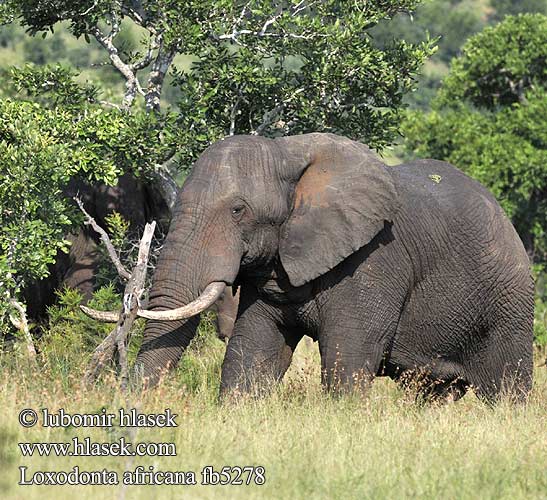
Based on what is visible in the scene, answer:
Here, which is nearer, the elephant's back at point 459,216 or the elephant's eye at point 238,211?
the elephant's eye at point 238,211

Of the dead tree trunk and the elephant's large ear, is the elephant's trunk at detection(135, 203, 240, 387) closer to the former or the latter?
the dead tree trunk

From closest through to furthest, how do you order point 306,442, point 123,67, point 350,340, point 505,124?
point 306,442
point 350,340
point 123,67
point 505,124

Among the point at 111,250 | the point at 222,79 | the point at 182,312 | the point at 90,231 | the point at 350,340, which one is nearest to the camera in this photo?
the point at 182,312

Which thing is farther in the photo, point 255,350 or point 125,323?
point 255,350

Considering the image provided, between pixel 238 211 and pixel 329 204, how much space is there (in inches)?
35.0

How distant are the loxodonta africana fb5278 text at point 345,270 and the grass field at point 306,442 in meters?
0.44

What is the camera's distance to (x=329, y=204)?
9766 mm

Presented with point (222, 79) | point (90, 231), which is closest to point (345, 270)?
point (222, 79)

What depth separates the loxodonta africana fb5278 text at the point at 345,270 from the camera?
9094mm

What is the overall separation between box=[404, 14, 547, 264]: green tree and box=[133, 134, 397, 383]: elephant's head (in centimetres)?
1044

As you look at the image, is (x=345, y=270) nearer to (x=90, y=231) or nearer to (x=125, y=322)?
(x=125, y=322)

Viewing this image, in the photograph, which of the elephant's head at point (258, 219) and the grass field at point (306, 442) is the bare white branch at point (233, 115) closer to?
the elephant's head at point (258, 219)

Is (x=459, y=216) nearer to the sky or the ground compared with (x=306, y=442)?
nearer to the sky

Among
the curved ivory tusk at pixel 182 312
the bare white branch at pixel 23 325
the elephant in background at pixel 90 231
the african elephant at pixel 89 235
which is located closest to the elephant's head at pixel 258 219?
the curved ivory tusk at pixel 182 312
